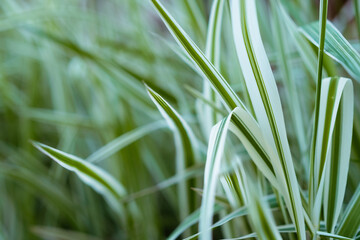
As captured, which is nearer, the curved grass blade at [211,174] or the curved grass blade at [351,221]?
the curved grass blade at [211,174]

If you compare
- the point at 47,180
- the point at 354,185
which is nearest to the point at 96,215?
the point at 47,180

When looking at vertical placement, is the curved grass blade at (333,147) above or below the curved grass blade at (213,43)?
below

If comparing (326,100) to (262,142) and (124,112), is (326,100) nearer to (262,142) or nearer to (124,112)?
(262,142)

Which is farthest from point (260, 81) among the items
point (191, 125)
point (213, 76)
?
point (191, 125)

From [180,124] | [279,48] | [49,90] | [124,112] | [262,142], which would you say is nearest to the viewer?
[262,142]

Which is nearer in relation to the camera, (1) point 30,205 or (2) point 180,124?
(2) point 180,124

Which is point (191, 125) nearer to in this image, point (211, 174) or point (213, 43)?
point (213, 43)

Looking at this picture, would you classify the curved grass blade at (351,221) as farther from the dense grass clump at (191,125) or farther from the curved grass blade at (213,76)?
the curved grass blade at (213,76)

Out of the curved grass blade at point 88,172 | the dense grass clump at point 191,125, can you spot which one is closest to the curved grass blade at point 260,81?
the dense grass clump at point 191,125
